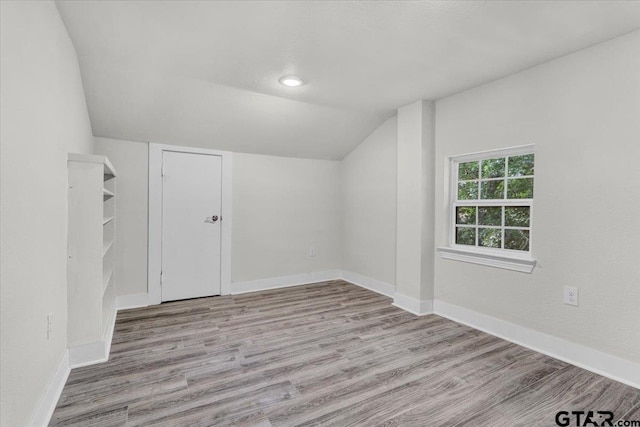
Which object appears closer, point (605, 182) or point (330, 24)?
point (330, 24)

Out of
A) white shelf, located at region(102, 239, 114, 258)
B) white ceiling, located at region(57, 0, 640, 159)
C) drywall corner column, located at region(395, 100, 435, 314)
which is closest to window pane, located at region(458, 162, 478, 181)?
drywall corner column, located at region(395, 100, 435, 314)

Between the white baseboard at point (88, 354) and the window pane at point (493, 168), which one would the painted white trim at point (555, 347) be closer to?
the window pane at point (493, 168)

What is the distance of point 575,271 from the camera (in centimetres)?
232

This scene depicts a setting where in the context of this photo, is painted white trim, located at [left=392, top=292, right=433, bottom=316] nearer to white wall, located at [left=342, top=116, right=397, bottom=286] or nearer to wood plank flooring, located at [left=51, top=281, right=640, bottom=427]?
wood plank flooring, located at [left=51, top=281, right=640, bottom=427]

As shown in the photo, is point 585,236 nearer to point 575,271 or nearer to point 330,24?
point 575,271

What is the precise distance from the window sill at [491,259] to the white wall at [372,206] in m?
0.84

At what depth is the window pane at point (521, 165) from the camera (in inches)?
106

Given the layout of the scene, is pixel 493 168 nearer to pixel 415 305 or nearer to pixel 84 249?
pixel 415 305

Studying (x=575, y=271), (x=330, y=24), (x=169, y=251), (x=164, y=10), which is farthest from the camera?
(x=169, y=251)

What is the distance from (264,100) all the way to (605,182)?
2.93m

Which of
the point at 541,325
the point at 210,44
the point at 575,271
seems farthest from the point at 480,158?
the point at 210,44

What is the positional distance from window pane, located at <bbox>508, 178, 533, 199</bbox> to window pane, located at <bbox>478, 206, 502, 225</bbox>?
0.58 ft

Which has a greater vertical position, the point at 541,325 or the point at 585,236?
the point at 585,236

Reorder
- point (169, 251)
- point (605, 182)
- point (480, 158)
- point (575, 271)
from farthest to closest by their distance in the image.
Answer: point (169, 251) → point (480, 158) → point (575, 271) → point (605, 182)
